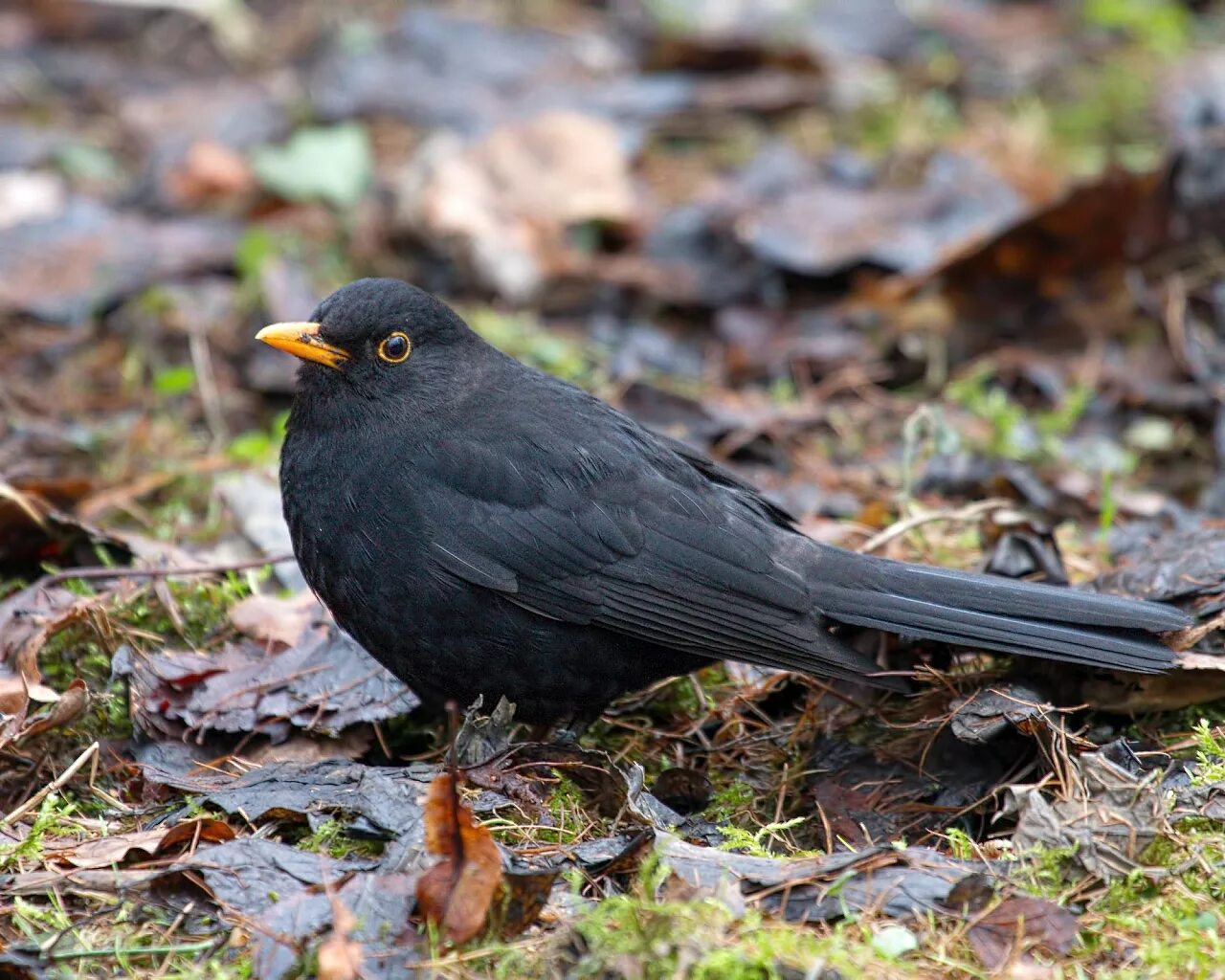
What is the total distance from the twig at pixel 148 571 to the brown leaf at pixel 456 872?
70.0 inches

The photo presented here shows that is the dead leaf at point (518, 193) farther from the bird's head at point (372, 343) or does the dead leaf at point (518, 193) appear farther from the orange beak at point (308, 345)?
the orange beak at point (308, 345)

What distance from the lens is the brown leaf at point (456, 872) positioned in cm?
305

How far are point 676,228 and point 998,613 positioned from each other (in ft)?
12.9

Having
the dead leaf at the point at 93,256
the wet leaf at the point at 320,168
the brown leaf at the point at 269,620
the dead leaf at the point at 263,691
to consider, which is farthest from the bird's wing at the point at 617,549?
the wet leaf at the point at 320,168

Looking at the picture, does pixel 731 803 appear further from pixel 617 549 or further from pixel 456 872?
pixel 456 872

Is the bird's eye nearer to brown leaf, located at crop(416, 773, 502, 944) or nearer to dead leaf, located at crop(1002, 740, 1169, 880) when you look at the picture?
brown leaf, located at crop(416, 773, 502, 944)

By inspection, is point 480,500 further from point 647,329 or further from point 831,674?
point 647,329

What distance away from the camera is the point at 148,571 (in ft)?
15.1

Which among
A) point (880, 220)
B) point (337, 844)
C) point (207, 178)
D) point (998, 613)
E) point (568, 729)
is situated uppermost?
point (880, 220)

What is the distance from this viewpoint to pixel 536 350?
6484 mm

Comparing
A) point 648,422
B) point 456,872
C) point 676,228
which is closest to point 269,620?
point 456,872

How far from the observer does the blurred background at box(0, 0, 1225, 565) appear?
6.05 meters

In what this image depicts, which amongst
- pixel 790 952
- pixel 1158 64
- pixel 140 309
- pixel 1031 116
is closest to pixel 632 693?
pixel 790 952

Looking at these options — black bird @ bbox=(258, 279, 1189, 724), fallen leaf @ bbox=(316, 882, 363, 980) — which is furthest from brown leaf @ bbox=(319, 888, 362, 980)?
black bird @ bbox=(258, 279, 1189, 724)
